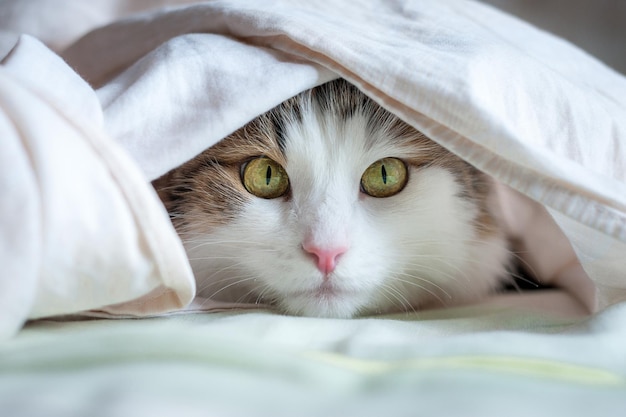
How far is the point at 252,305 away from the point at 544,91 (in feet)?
1.83

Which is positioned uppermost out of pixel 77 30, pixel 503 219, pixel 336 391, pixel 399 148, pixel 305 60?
pixel 77 30

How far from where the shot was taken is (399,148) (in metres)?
1.12

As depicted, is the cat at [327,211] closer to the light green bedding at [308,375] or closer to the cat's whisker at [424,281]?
the cat's whisker at [424,281]

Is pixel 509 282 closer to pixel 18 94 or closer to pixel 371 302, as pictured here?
pixel 371 302

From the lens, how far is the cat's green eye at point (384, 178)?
111 cm

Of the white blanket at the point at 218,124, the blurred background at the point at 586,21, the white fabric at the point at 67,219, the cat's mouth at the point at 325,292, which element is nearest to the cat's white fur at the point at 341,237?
the cat's mouth at the point at 325,292

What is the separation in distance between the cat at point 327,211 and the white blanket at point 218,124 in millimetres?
119

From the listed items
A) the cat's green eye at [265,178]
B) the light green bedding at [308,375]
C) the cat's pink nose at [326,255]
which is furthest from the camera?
the cat's green eye at [265,178]

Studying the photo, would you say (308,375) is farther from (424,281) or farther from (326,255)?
(424,281)

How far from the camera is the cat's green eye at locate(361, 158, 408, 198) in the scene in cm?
111

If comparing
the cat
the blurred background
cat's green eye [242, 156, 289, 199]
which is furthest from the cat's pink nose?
the blurred background

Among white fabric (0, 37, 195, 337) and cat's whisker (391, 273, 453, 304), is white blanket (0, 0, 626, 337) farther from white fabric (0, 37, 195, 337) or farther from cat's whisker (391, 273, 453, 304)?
cat's whisker (391, 273, 453, 304)

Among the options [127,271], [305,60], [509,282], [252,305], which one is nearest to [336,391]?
[127,271]

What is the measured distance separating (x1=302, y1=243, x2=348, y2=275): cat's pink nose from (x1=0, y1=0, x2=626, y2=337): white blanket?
0.20m
